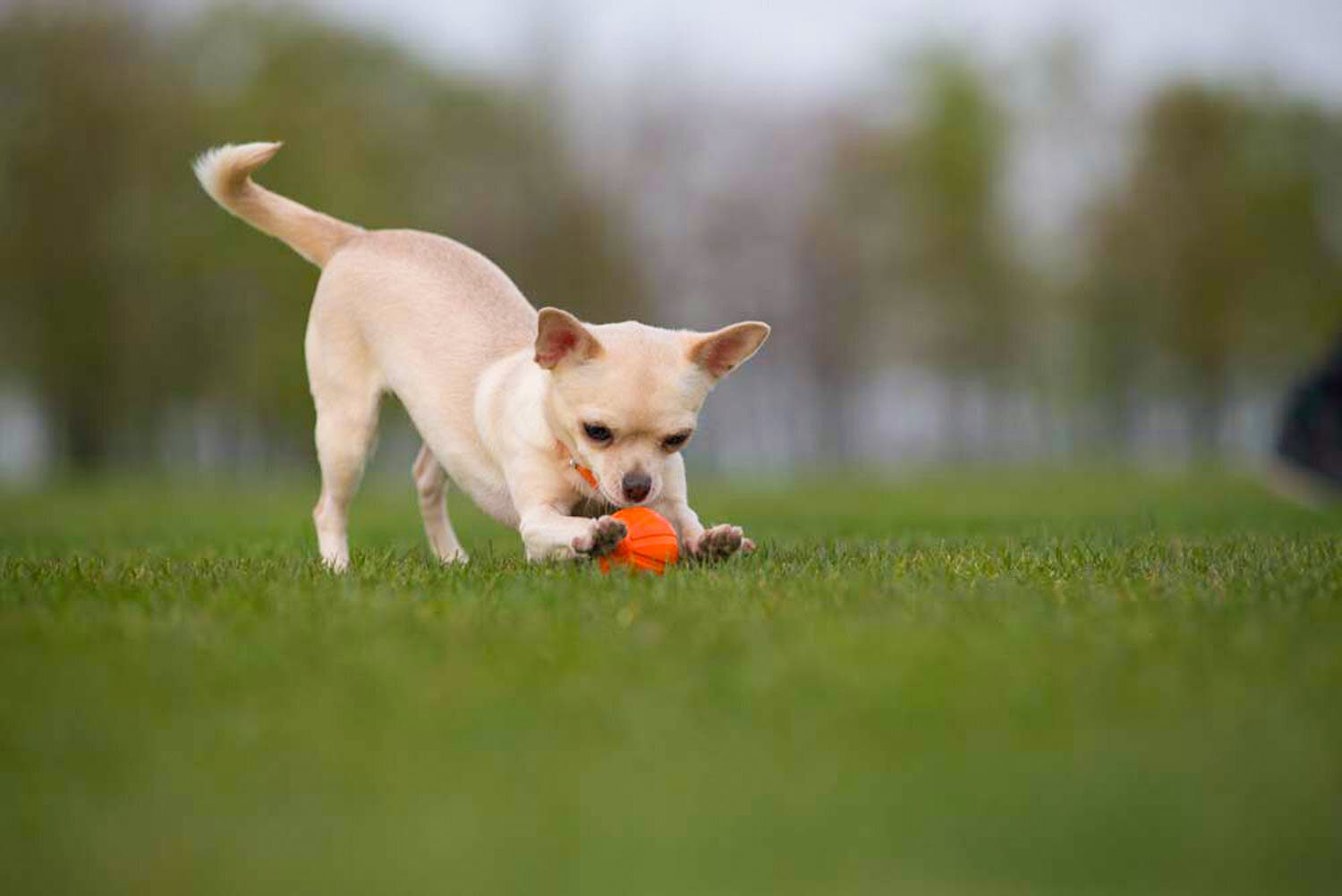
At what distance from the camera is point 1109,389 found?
36.1 m

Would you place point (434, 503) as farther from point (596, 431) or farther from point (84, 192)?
point (84, 192)

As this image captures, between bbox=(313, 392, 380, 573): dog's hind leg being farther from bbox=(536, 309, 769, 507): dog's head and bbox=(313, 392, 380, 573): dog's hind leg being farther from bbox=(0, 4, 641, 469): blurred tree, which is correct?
bbox=(0, 4, 641, 469): blurred tree

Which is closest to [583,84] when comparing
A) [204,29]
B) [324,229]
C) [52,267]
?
[204,29]

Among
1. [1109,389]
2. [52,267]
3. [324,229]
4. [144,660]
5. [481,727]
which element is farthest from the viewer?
[1109,389]

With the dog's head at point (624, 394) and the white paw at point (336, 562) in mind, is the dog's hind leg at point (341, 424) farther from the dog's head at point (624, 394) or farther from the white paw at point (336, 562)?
the dog's head at point (624, 394)

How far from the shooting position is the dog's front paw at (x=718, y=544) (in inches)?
195

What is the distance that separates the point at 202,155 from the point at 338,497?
187 cm

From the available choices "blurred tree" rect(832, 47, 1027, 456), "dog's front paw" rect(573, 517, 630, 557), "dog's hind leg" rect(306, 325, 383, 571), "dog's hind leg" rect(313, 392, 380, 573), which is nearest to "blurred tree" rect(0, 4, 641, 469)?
"blurred tree" rect(832, 47, 1027, 456)

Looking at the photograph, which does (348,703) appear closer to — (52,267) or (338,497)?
(338,497)

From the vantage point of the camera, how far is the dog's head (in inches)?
191

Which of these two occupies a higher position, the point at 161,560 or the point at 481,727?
the point at 481,727

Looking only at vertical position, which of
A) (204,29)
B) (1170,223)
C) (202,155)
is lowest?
(1170,223)

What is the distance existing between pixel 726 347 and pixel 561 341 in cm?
68

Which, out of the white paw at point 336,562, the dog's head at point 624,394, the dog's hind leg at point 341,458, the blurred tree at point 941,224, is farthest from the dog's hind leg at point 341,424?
the blurred tree at point 941,224
